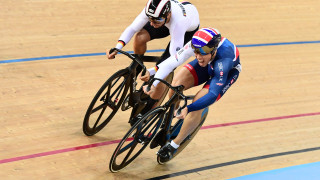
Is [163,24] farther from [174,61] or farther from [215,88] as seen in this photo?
[215,88]

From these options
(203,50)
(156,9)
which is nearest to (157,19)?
(156,9)

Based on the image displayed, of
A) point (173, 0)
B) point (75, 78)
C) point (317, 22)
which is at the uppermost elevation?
point (173, 0)

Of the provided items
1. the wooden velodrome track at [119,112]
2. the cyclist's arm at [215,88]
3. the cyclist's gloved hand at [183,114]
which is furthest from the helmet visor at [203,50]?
the wooden velodrome track at [119,112]

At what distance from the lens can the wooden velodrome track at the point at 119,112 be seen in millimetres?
3686

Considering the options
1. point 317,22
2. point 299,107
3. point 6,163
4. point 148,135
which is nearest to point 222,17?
point 317,22

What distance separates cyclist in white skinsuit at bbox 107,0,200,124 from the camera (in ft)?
11.5

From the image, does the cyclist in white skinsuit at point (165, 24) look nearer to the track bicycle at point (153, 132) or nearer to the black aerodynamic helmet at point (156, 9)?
the black aerodynamic helmet at point (156, 9)

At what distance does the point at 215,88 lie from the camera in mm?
3283

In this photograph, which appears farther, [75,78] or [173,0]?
[75,78]

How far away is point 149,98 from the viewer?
13.3 feet

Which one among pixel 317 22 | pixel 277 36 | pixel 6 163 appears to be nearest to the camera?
pixel 6 163

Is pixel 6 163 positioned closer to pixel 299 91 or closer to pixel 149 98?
pixel 149 98

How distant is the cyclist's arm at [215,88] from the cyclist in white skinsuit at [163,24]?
476 millimetres

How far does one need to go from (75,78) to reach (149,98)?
1159mm
